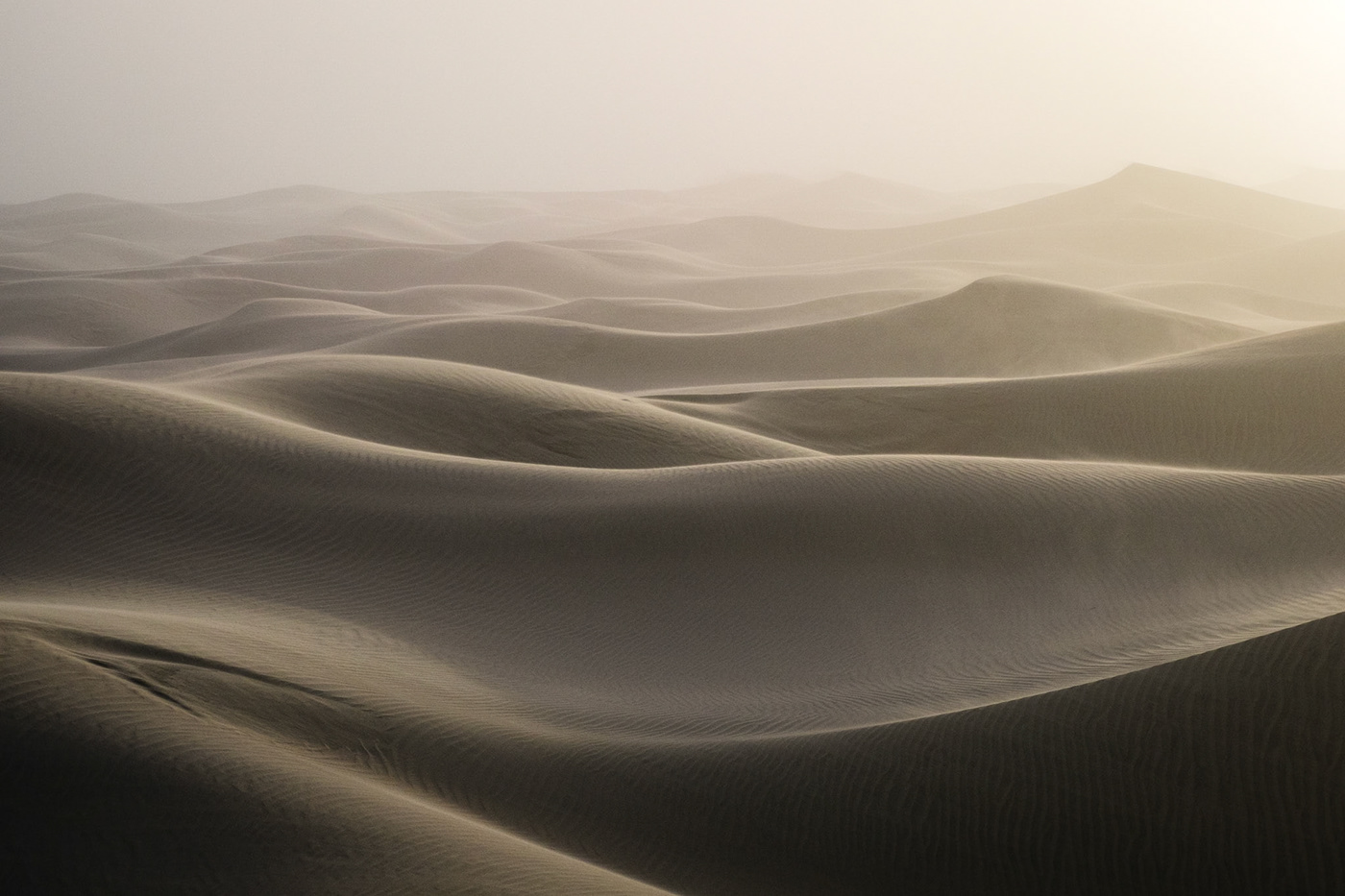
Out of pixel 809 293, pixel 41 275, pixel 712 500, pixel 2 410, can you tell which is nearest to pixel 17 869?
pixel 712 500

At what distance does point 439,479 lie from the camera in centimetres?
532

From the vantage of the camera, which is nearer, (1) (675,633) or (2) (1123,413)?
(1) (675,633)

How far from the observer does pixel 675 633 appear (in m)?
4.14

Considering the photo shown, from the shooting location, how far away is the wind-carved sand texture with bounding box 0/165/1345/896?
2.45 m

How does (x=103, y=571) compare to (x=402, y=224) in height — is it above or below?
below

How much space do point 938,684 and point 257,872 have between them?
84.9 inches

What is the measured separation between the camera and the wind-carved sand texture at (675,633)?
2.45 metres

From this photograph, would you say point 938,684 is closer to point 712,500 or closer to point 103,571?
point 712,500

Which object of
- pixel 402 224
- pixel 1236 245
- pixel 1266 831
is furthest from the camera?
pixel 402 224

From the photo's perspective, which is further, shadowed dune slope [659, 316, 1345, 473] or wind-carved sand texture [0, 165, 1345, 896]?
shadowed dune slope [659, 316, 1345, 473]

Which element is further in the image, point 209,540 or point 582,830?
point 209,540

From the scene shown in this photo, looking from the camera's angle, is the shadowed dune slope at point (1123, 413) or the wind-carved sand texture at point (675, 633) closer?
the wind-carved sand texture at point (675, 633)

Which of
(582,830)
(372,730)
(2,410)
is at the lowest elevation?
(582,830)

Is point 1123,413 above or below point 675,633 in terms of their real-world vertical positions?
above
